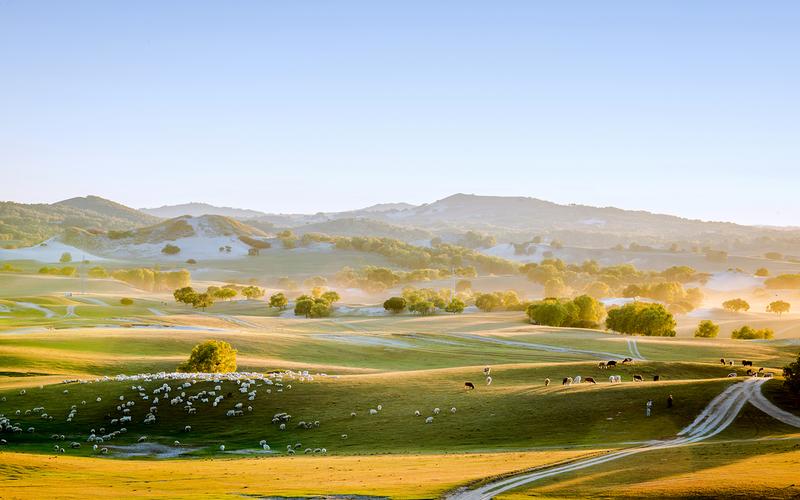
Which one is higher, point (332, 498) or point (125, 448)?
point (332, 498)

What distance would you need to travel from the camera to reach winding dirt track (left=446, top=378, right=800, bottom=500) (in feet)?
94.4

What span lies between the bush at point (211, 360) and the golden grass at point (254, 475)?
97.2 feet

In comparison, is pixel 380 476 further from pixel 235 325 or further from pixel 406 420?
pixel 235 325

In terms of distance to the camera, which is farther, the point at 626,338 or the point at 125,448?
the point at 626,338

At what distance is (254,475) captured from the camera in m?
32.7

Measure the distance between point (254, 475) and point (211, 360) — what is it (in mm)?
37998

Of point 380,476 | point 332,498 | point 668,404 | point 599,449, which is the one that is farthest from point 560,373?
point 332,498

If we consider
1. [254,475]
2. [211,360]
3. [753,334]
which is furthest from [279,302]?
[254,475]

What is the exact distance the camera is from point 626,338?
109438mm

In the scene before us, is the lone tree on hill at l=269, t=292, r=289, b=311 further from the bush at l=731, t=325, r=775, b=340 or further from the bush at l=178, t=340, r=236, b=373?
the bush at l=178, t=340, r=236, b=373

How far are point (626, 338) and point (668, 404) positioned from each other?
64172mm

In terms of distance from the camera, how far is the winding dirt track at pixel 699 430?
28766 millimetres

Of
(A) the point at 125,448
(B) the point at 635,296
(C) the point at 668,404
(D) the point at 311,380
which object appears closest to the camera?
(A) the point at 125,448

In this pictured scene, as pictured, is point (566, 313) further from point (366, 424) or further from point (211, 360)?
point (366, 424)
